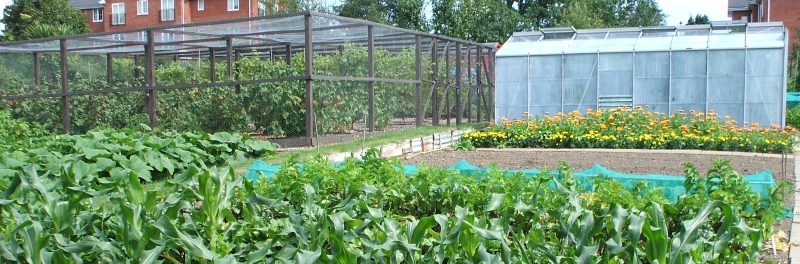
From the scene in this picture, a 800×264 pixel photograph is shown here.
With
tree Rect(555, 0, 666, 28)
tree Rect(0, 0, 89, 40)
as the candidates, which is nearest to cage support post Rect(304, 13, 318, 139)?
tree Rect(555, 0, 666, 28)

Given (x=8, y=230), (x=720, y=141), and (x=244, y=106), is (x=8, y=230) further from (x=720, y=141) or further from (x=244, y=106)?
(x=720, y=141)

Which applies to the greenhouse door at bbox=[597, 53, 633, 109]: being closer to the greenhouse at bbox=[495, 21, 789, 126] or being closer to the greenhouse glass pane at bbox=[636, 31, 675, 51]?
the greenhouse at bbox=[495, 21, 789, 126]

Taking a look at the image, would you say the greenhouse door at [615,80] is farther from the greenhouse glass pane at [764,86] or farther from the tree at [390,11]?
the tree at [390,11]

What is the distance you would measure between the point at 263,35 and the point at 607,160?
6.29 metres

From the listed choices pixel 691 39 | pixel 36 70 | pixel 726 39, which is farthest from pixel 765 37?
pixel 36 70

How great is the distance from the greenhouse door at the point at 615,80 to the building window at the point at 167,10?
32380 millimetres

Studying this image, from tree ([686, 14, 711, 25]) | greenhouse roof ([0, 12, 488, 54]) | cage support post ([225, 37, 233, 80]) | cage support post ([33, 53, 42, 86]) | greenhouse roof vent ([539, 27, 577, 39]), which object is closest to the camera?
greenhouse roof ([0, 12, 488, 54])

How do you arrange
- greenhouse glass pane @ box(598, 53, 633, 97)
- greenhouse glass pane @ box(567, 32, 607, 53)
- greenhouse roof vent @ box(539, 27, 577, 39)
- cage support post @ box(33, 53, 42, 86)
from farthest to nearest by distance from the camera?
greenhouse roof vent @ box(539, 27, 577, 39) → greenhouse glass pane @ box(567, 32, 607, 53) → greenhouse glass pane @ box(598, 53, 633, 97) → cage support post @ box(33, 53, 42, 86)

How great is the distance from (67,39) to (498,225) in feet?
39.4

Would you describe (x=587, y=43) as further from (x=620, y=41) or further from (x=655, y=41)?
(x=655, y=41)

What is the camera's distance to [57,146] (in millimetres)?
7980

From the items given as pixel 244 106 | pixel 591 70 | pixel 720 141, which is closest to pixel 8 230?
pixel 244 106

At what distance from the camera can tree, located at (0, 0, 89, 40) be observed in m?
37.3

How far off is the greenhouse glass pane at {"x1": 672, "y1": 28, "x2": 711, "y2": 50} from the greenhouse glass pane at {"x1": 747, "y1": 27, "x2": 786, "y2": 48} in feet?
2.96
